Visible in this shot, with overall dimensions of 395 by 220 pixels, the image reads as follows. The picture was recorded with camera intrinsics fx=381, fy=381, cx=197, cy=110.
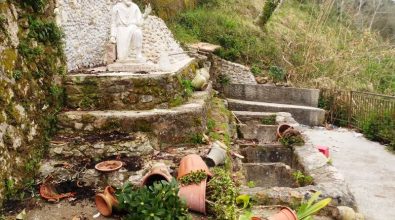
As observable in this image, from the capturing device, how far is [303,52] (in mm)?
14562

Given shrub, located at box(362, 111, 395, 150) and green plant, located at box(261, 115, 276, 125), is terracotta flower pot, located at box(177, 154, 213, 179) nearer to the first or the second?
green plant, located at box(261, 115, 276, 125)

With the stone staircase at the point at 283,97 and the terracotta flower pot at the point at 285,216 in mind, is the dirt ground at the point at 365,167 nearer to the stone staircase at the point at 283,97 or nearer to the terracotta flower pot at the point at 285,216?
the stone staircase at the point at 283,97

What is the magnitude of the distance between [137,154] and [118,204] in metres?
1.19

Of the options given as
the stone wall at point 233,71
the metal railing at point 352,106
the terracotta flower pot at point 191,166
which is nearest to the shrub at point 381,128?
the metal railing at point 352,106

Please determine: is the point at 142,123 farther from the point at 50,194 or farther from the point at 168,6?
the point at 168,6

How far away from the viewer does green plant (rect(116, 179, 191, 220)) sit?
3.25m

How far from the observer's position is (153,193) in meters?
3.40

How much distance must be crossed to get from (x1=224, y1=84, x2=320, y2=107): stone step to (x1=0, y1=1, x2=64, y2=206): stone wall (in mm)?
7307

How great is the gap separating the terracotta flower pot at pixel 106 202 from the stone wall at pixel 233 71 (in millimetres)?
9079

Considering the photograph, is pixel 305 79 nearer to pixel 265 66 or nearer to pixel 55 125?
pixel 265 66

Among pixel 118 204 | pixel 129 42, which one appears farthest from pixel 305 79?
pixel 118 204

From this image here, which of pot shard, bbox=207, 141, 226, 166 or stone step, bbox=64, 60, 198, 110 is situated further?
stone step, bbox=64, 60, 198, 110

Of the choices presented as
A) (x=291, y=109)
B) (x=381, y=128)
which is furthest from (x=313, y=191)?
(x=291, y=109)

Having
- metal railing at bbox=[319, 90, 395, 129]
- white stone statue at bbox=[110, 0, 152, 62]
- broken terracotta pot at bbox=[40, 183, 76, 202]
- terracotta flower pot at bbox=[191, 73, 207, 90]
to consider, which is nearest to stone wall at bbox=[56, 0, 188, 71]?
white stone statue at bbox=[110, 0, 152, 62]
